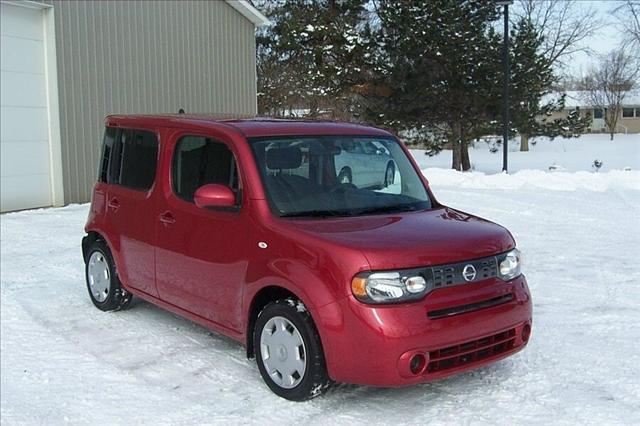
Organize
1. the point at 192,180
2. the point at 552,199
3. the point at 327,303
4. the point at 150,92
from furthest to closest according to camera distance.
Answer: the point at 150,92 < the point at 552,199 < the point at 192,180 < the point at 327,303

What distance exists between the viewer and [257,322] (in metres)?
4.45

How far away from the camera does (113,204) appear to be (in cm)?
614

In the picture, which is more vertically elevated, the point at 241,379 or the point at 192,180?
the point at 192,180

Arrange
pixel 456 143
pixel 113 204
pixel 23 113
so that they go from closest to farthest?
pixel 113 204 → pixel 23 113 → pixel 456 143

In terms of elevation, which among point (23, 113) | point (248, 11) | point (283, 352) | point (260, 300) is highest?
point (248, 11)

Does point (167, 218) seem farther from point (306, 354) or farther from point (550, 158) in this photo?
point (550, 158)

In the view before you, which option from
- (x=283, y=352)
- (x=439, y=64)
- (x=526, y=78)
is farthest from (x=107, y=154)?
(x=526, y=78)

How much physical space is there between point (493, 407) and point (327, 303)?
120 centimetres

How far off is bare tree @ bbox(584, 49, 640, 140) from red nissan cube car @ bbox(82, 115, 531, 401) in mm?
58204

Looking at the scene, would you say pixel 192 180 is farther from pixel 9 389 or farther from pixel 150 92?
pixel 150 92

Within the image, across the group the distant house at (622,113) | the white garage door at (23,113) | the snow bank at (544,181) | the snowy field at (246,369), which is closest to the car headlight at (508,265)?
the snowy field at (246,369)

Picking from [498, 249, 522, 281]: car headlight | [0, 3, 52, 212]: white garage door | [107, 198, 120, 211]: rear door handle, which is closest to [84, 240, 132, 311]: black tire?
[107, 198, 120, 211]: rear door handle

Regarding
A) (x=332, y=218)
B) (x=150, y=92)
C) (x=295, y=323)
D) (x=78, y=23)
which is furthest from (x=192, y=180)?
(x=150, y=92)

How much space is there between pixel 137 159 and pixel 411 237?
2.86m
